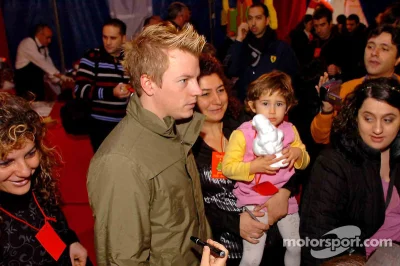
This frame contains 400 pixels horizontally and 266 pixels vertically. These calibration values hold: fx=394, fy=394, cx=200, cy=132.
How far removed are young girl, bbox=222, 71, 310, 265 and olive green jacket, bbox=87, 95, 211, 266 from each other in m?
0.49

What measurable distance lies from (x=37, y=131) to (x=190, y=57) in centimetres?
88

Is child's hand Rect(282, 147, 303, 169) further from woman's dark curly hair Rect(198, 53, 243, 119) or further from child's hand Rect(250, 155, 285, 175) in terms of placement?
woman's dark curly hair Rect(198, 53, 243, 119)

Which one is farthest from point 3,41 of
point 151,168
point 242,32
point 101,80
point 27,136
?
point 151,168

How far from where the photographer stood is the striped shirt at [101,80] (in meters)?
4.03

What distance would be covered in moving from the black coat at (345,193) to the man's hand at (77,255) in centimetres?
120

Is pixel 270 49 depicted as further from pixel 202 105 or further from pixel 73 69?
pixel 73 69

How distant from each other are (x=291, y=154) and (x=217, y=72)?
26.7 inches

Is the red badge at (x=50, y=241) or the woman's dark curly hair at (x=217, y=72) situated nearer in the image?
the red badge at (x=50, y=241)

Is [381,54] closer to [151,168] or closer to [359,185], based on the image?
[359,185]

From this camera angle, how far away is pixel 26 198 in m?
1.91

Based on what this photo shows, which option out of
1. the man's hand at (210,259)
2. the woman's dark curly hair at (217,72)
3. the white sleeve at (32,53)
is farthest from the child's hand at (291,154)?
the white sleeve at (32,53)

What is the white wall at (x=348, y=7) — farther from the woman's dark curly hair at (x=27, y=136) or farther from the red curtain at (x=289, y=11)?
the woman's dark curly hair at (x=27, y=136)

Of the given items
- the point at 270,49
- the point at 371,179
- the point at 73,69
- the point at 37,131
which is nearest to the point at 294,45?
the point at 270,49

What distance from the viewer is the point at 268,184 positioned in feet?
7.68
